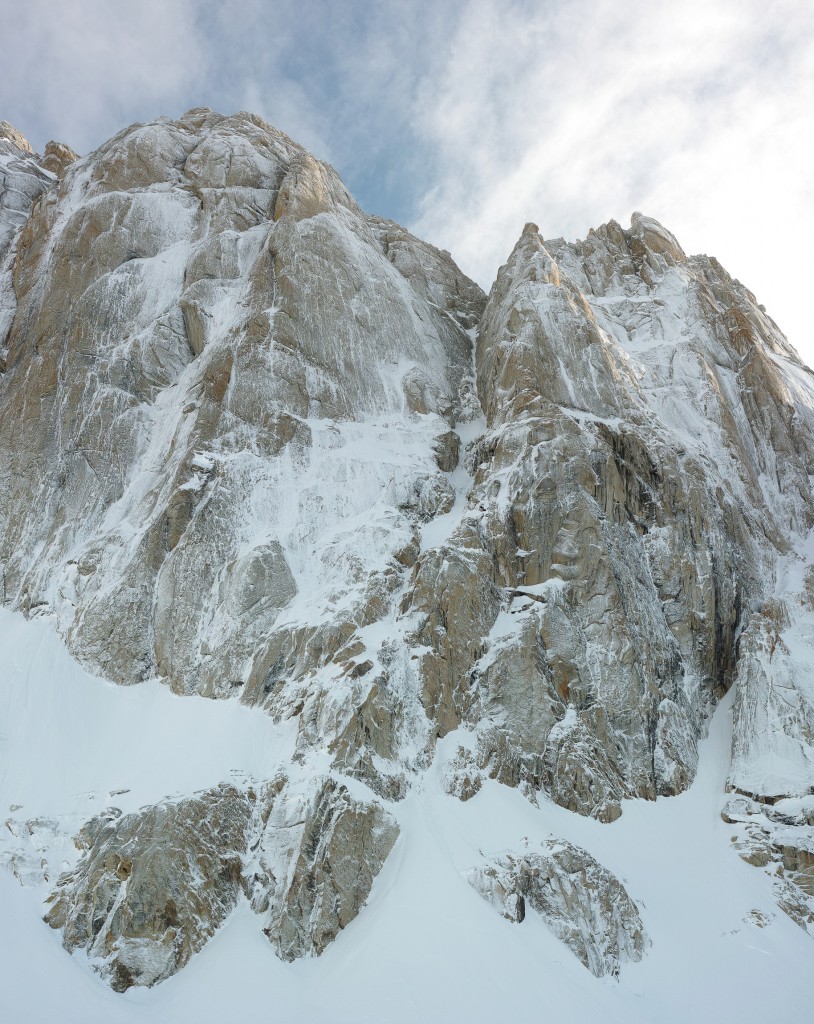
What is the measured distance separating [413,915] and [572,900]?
20.1 ft

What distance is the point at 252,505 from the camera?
39.3m

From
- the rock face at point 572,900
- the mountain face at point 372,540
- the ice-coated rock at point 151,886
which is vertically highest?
the mountain face at point 372,540

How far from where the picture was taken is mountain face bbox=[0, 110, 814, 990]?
27.3m

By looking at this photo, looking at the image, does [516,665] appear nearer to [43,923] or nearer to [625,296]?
[43,923]

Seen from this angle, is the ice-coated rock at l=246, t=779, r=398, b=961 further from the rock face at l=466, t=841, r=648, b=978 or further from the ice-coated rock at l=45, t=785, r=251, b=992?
the rock face at l=466, t=841, r=648, b=978

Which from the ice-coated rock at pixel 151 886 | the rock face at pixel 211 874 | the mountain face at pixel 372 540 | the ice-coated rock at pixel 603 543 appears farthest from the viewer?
the ice-coated rock at pixel 603 543

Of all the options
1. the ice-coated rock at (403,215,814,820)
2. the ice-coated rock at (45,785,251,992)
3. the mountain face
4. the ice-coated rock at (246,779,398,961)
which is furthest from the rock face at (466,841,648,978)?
the ice-coated rock at (45,785,251,992)

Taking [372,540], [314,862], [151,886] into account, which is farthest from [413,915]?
[372,540]

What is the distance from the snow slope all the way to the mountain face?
77 cm

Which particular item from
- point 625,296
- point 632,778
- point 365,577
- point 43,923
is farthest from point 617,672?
point 625,296

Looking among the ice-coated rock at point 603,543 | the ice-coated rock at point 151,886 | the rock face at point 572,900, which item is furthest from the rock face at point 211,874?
the ice-coated rock at point 603,543

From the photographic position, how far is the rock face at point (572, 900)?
25.7 meters

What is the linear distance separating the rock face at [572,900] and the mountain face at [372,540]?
0.11 metres

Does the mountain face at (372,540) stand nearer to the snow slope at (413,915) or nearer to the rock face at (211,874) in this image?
the rock face at (211,874)
